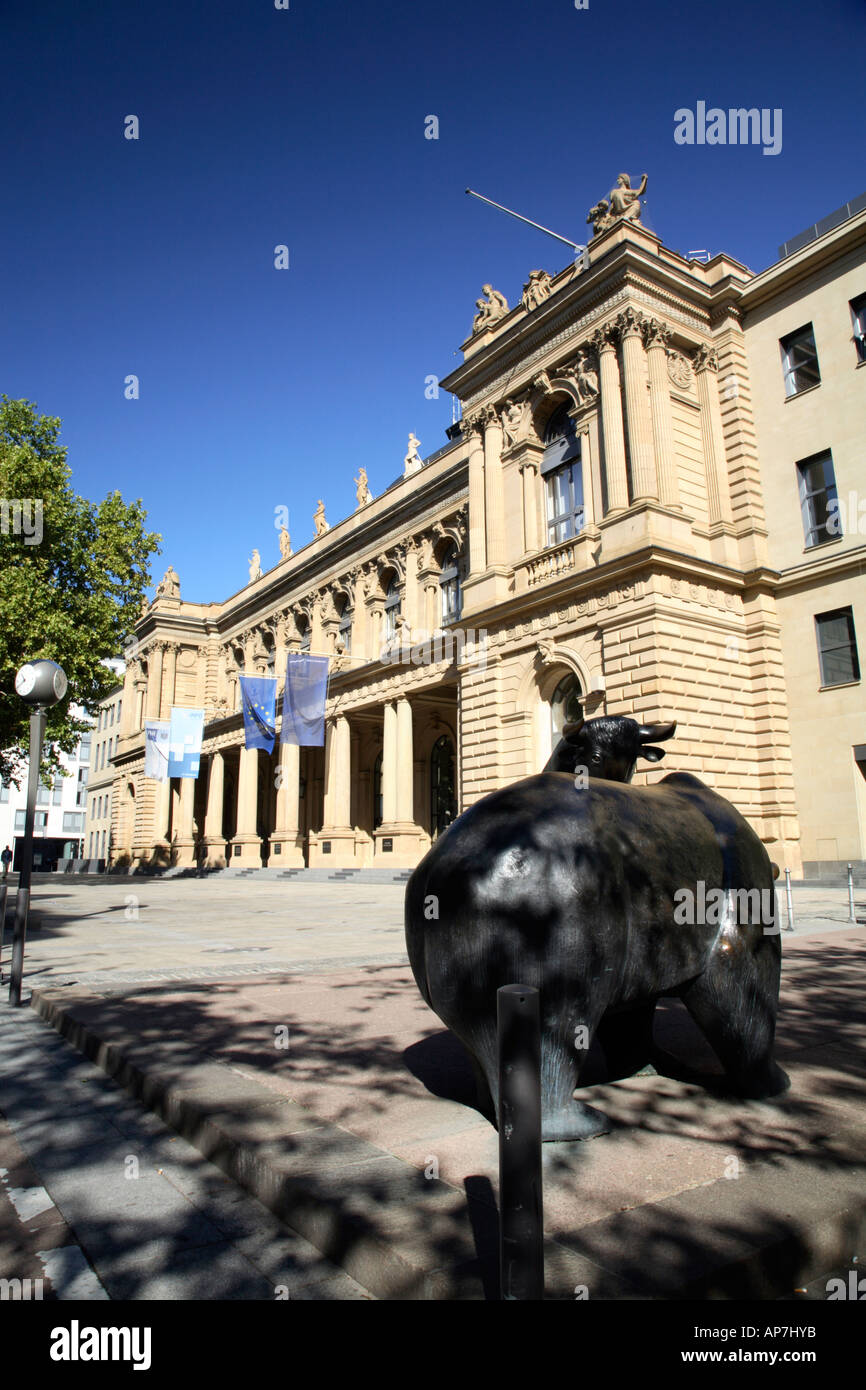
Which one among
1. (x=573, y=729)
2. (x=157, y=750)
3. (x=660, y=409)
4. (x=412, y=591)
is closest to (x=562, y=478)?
(x=660, y=409)

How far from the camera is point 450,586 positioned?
31656 millimetres

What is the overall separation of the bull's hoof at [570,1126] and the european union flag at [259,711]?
28.3 meters

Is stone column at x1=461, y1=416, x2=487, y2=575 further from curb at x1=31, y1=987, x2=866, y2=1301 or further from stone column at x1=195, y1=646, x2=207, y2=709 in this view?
stone column at x1=195, y1=646, x2=207, y2=709

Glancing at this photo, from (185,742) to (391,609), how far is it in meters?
10.1

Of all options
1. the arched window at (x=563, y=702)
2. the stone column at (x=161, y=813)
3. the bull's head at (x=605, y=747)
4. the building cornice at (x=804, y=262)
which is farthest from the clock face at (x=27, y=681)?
the stone column at (x=161, y=813)

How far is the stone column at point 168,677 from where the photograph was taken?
166 feet

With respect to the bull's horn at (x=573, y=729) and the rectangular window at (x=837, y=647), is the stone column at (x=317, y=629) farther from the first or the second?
the bull's horn at (x=573, y=729)

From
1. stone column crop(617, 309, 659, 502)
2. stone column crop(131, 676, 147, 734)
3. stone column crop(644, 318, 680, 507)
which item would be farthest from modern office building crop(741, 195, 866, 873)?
stone column crop(131, 676, 147, 734)

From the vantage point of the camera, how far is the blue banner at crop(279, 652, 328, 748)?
92.1ft

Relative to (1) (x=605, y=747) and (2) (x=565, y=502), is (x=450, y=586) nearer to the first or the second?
(2) (x=565, y=502)

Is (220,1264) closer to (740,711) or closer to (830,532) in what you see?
(740,711)

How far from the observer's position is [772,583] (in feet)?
71.7

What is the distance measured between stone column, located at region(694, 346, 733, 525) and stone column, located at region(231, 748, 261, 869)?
26.9m

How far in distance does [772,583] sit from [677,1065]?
2007 centimetres
